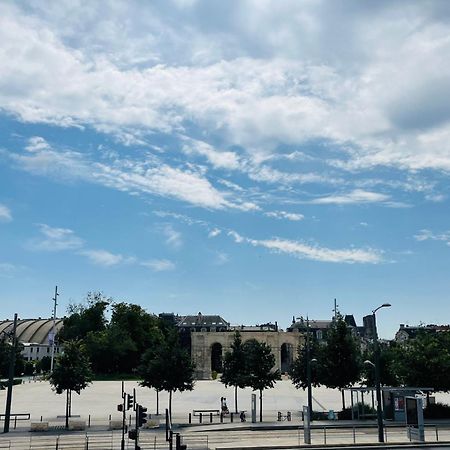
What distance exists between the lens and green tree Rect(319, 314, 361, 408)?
42.3 meters

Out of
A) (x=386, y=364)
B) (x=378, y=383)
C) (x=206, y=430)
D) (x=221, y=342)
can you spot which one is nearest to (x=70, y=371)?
(x=206, y=430)

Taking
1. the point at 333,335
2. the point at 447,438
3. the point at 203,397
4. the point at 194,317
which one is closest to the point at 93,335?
the point at 203,397

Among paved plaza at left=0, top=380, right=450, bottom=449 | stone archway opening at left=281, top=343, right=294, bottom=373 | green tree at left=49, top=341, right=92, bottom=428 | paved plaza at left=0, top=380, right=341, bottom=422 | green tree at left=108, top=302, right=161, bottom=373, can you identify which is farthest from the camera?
stone archway opening at left=281, top=343, right=294, bottom=373

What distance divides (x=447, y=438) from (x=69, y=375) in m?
27.1

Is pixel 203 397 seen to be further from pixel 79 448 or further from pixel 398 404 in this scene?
pixel 79 448

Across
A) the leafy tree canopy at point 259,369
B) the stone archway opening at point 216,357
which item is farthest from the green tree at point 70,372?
the stone archway opening at point 216,357

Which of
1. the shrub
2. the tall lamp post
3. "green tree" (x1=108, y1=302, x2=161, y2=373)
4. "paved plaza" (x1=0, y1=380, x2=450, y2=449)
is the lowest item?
"paved plaza" (x1=0, y1=380, x2=450, y2=449)

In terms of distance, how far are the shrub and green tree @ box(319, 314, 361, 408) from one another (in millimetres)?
5730

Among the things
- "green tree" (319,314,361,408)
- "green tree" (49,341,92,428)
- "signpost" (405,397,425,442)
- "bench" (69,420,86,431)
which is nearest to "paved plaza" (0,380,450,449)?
"bench" (69,420,86,431)

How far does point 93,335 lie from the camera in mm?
100250

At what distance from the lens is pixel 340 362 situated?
42594 millimetres

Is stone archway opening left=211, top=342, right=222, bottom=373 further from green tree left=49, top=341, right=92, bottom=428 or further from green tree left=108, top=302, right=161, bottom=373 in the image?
green tree left=49, top=341, right=92, bottom=428

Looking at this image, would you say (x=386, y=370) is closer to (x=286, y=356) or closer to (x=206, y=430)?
(x=206, y=430)

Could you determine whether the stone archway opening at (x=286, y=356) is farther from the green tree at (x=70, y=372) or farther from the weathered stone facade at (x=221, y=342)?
the green tree at (x=70, y=372)
